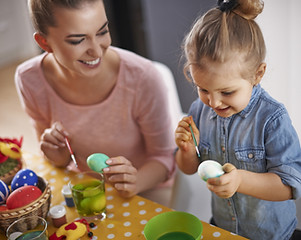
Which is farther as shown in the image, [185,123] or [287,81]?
[287,81]

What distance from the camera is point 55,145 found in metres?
1.48

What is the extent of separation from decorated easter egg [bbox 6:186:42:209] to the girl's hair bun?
2.31ft

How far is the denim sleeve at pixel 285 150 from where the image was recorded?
3.57 ft

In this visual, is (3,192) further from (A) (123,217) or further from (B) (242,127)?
(B) (242,127)

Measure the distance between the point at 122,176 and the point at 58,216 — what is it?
23 cm

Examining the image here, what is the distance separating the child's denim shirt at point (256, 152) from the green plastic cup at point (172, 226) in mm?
231

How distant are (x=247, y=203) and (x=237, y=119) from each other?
0.26 metres

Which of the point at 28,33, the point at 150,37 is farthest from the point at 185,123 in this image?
the point at 28,33

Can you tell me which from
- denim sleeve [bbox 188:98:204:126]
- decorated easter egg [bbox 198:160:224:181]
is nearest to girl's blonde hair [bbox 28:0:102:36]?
denim sleeve [bbox 188:98:204:126]

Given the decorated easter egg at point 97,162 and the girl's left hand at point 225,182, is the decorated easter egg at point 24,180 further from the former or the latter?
the girl's left hand at point 225,182

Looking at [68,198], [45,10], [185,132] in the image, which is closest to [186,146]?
[185,132]

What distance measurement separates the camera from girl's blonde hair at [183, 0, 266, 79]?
40.2 inches

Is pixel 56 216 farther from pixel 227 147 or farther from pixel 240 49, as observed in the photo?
pixel 240 49

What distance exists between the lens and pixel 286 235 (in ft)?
4.11
